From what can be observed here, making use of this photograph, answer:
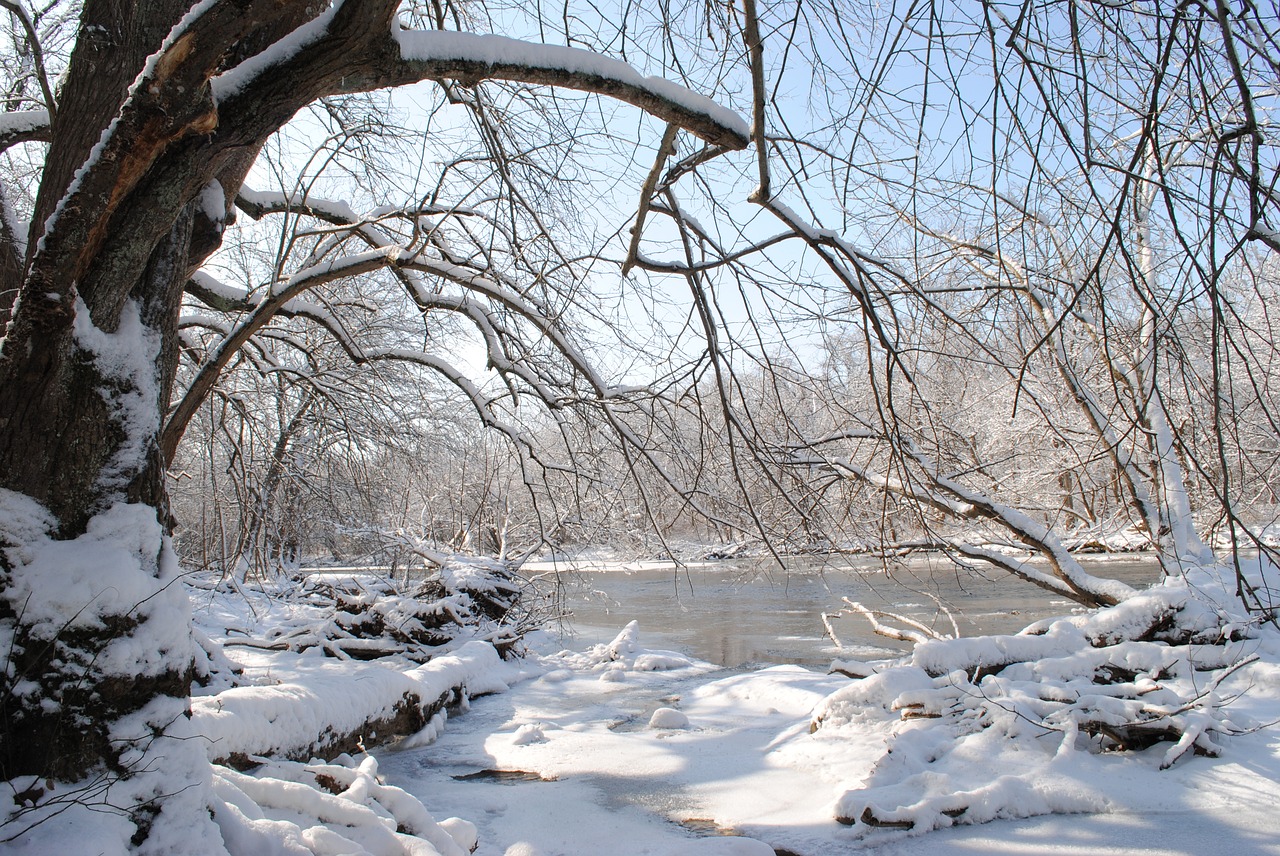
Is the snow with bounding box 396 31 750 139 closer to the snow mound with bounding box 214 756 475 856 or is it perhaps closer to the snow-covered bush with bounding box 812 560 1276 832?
the snow mound with bounding box 214 756 475 856

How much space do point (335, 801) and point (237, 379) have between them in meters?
7.02

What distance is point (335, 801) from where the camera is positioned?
11.0 ft

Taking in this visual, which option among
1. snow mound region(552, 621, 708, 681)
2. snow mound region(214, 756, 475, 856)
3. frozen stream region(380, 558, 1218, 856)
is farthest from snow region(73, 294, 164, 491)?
snow mound region(552, 621, 708, 681)

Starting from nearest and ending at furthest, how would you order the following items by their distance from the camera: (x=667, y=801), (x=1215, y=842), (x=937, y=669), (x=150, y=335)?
(x=150, y=335)
(x=1215, y=842)
(x=667, y=801)
(x=937, y=669)

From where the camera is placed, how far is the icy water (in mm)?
10992

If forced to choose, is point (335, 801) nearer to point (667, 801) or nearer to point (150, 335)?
point (150, 335)

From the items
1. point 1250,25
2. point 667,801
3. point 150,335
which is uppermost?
point 1250,25

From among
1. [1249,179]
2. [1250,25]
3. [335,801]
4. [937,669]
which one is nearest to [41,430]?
[335,801]

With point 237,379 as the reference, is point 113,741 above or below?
below

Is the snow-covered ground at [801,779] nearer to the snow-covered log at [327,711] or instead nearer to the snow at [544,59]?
the snow-covered log at [327,711]

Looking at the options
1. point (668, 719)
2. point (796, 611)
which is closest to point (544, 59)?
point (668, 719)

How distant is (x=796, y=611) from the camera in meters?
15.2

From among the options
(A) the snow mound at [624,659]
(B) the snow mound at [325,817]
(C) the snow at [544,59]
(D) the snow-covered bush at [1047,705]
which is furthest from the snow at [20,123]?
(A) the snow mound at [624,659]

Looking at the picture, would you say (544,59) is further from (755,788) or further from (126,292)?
(755,788)
